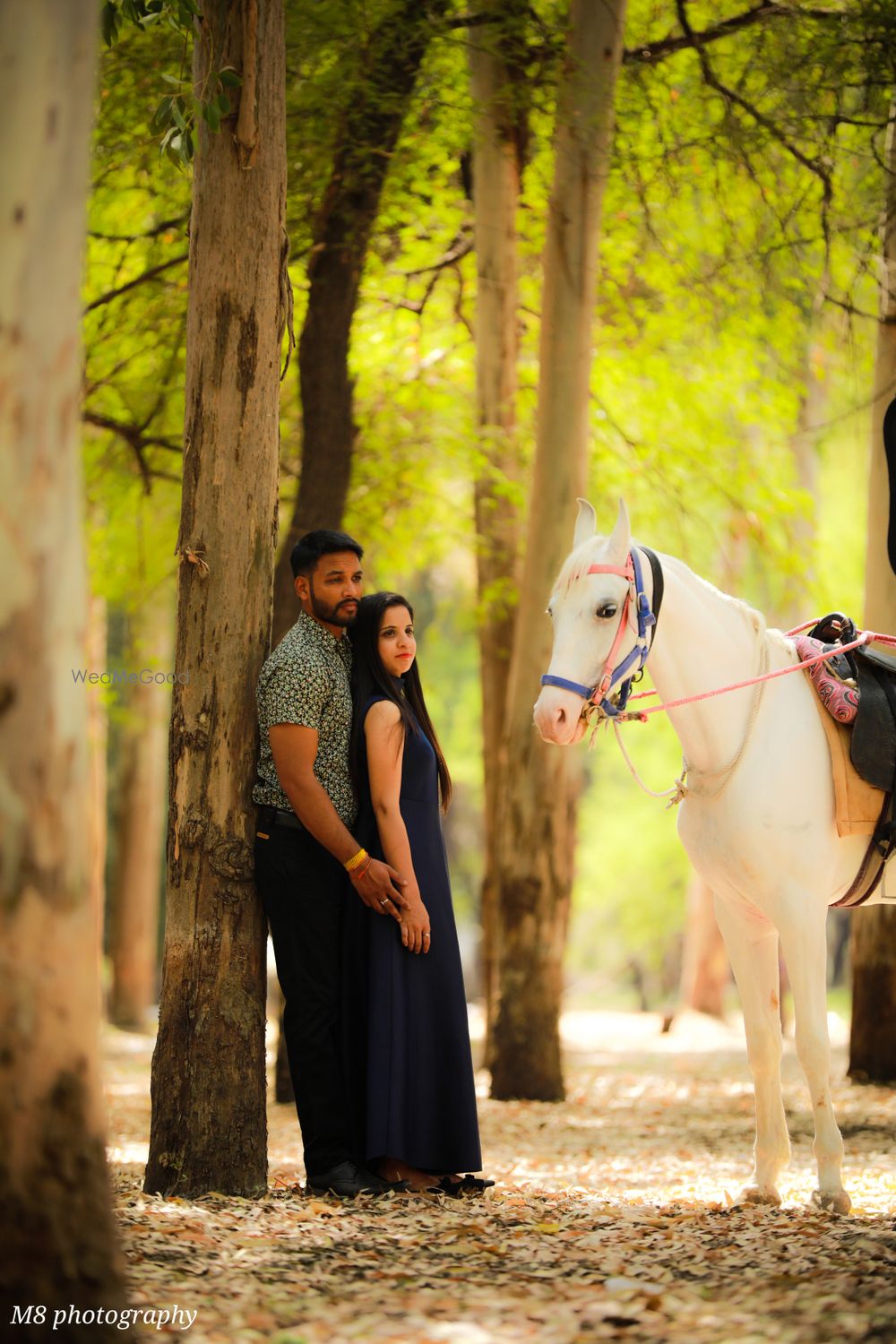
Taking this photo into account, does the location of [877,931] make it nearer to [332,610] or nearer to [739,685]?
[739,685]

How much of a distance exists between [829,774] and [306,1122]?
216 centimetres

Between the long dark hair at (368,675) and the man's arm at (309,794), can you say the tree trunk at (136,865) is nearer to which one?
the long dark hair at (368,675)

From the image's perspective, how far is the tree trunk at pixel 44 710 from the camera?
8.50 feet

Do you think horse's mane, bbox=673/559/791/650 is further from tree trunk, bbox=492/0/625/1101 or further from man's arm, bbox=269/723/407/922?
tree trunk, bbox=492/0/625/1101

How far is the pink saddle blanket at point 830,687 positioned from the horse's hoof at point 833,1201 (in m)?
1.60

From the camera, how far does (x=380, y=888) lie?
433cm

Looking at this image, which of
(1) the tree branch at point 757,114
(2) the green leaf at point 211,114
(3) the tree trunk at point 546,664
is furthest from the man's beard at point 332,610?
(1) the tree branch at point 757,114

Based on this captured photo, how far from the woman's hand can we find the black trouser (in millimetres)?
270

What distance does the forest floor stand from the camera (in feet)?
9.69

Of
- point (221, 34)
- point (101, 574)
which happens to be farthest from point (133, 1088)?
point (221, 34)

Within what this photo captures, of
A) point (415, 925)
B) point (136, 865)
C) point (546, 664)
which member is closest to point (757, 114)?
point (546, 664)

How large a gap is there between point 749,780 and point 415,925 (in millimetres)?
1239

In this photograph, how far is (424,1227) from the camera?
3.95 m

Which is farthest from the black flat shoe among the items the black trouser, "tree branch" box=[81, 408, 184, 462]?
"tree branch" box=[81, 408, 184, 462]
